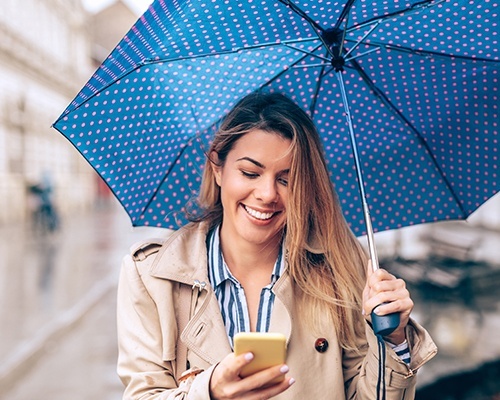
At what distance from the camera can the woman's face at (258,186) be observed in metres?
2.12

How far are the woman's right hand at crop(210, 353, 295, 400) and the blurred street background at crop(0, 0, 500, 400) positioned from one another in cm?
330

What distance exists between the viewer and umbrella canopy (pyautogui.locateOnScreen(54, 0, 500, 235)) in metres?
2.24

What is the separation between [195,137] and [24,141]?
21.7 meters

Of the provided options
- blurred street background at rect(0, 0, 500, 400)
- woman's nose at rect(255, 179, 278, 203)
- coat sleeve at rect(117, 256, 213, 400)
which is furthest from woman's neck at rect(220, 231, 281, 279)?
blurred street background at rect(0, 0, 500, 400)

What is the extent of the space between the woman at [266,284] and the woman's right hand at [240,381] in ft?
0.64

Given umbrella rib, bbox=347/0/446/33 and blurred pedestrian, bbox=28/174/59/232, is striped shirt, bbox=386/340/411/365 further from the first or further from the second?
blurred pedestrian, bbox=28/174/59/232

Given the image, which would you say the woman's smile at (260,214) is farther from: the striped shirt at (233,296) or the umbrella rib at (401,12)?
the umbrella rib at (401,12)

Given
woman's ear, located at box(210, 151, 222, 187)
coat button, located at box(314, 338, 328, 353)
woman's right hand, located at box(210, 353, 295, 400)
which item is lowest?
woman's right hand, located at box(210, 353, 295, 400)

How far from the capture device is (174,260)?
2.13 m

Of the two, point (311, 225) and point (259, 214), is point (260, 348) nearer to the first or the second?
point (259, 214)

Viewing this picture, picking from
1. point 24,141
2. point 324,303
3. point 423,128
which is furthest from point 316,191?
point 24,141

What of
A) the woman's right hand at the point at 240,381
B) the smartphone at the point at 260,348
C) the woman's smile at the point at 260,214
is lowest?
the woman's right hand at the point at 240,381

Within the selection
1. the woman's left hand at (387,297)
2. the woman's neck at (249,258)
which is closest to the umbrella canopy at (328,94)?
the woman's neck at (249,258)

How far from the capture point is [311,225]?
2303 millimetres
